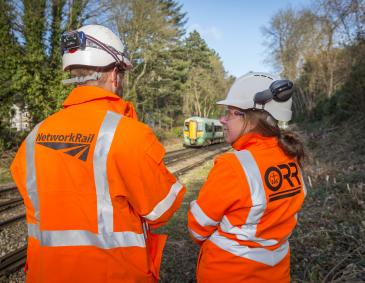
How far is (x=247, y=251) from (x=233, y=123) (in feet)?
2.91

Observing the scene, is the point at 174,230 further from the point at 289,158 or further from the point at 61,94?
the point at 61,94

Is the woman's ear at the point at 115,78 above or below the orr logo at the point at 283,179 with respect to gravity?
above

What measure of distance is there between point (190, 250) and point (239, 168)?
3.91 meters

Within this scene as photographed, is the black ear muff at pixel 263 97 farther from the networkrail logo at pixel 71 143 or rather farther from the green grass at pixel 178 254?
the green grass at pixel 178 254

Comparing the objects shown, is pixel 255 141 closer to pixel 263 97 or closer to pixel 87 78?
pixel 263 97

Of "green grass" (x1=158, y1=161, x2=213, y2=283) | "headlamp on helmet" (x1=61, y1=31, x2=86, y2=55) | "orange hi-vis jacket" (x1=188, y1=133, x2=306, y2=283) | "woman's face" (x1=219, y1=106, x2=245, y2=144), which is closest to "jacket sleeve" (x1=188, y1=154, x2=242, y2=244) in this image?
"orange hi-vis jacket" (x1=188, y1=133, x2=306, y2=283)

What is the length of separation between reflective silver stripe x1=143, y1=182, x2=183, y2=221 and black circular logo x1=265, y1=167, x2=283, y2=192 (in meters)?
0.60

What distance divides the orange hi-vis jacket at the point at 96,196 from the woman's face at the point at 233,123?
70 cm

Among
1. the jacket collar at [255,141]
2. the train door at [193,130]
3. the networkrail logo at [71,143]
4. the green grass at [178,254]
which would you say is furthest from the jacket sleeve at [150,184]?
the train door at [193,130]

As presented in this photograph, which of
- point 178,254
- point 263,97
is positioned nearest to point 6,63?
point 178,254

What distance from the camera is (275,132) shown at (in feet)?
7.59

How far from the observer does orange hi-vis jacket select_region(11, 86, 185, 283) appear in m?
1.78

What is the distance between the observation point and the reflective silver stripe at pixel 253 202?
6.73 ft

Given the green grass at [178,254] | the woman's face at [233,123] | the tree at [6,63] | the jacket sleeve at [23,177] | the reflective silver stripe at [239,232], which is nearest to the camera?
the jacket sleeve at [23,177]
